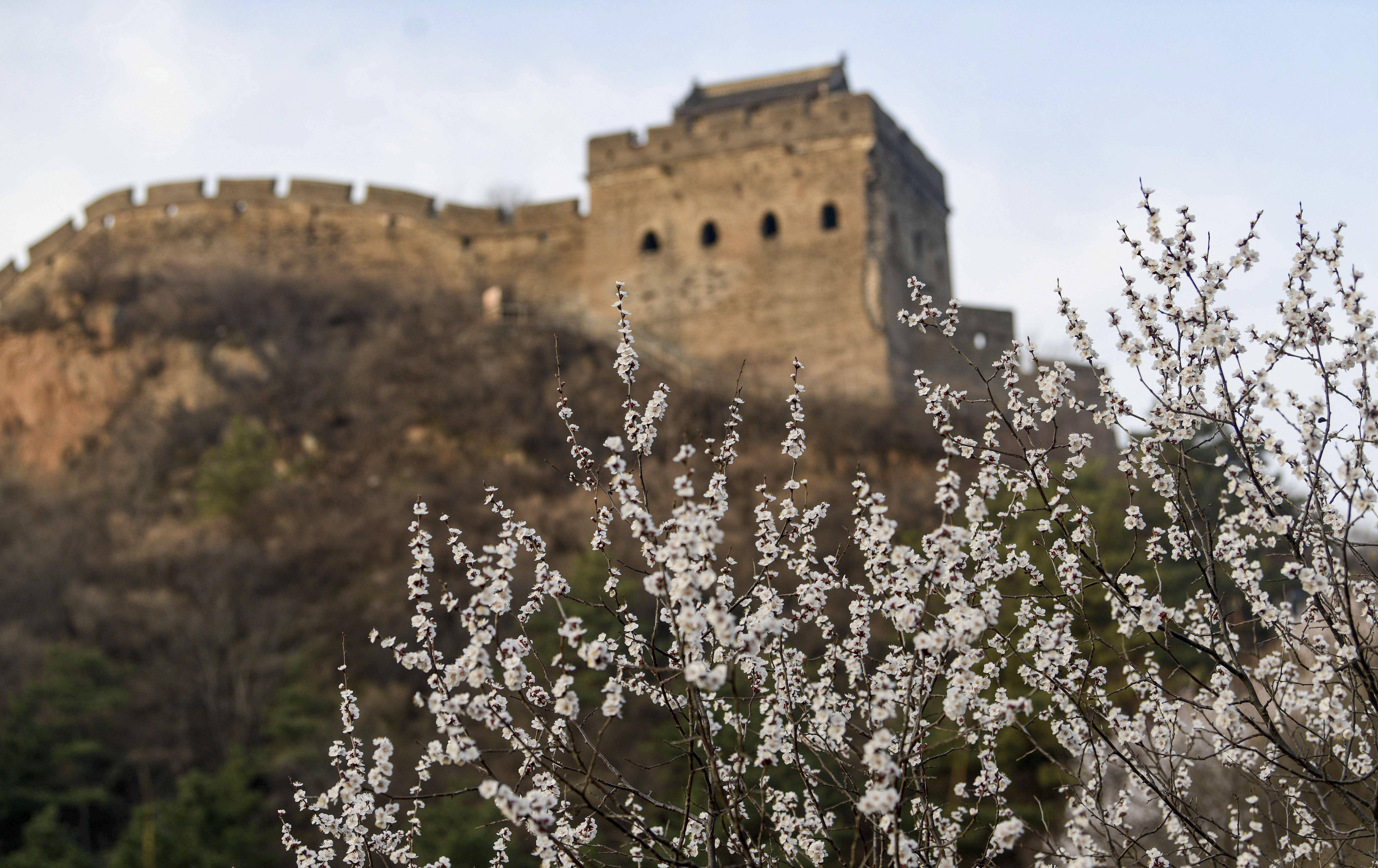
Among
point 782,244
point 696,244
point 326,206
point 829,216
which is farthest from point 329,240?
point 829,216

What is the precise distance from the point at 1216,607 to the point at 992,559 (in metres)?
0.73

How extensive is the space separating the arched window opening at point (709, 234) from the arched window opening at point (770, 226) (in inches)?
36.9

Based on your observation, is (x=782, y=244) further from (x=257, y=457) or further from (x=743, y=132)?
(x=257, y=457)

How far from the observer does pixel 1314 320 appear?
4.59 meters

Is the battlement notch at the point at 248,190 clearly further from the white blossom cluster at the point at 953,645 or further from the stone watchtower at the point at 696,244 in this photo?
the white blossom cluster at the point at 953,645

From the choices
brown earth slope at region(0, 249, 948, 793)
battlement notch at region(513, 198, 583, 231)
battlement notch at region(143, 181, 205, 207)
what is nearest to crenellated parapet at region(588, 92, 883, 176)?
battlement notch at region(513, 198, 583, 231)

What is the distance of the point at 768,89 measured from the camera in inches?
1307

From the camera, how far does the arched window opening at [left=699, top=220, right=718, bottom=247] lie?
27703 mm

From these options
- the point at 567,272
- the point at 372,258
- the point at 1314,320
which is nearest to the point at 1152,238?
the point at 1314,320

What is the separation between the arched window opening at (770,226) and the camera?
1075 inches

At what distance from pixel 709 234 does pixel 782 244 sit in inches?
63.5

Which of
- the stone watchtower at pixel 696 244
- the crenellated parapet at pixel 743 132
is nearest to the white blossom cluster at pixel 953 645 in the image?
the stone watchtower at pixel 696 244

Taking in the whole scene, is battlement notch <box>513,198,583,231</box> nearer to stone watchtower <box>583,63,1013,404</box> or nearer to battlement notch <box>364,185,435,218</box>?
stone watchtower <box>583,63,1013,404</box>

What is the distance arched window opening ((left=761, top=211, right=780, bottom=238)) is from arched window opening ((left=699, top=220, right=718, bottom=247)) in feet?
3.08
